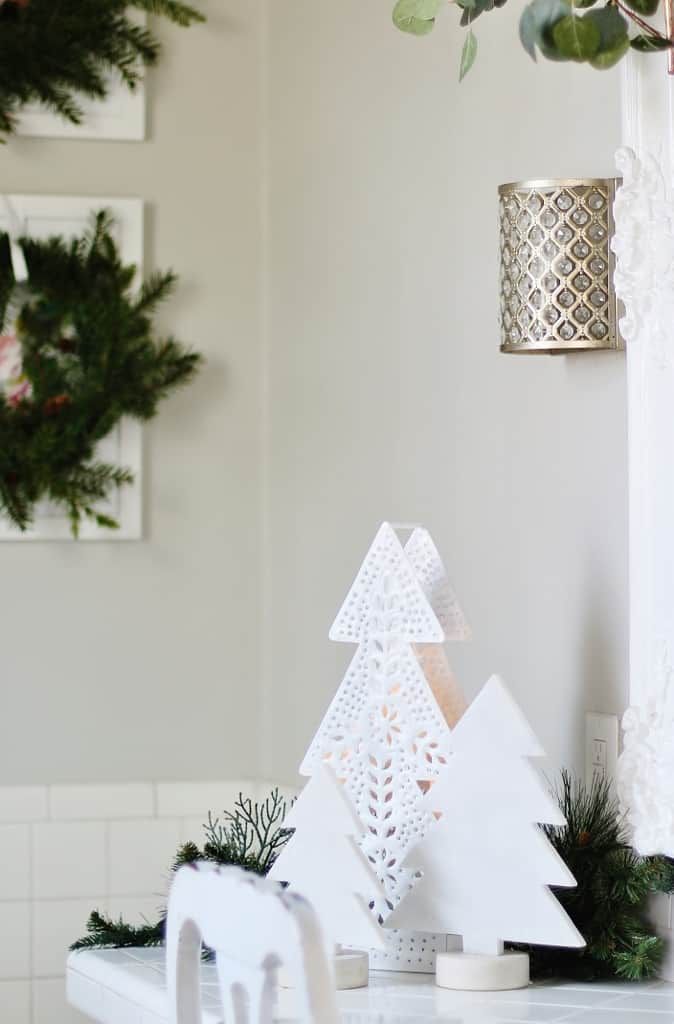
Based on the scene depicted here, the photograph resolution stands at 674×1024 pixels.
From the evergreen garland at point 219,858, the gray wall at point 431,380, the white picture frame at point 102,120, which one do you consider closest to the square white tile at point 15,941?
the gray wall at point 431,380

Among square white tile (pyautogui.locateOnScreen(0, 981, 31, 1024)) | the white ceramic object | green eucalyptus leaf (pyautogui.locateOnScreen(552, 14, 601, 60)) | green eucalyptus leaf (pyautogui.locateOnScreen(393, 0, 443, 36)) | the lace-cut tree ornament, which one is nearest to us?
the white ceramic object

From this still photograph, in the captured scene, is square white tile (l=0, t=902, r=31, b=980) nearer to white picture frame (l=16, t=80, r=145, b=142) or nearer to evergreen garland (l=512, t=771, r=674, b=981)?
evergreen garland (l=512, t=771, r=674, b=981)

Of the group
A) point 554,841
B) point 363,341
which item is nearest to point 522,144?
point 363,341

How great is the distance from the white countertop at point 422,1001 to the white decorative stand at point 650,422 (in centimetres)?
15

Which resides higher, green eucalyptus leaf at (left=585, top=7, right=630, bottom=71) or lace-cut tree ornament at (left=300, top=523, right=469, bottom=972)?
green eucalyptus leaf at (left=585, top=7, right=630, bottom=71)

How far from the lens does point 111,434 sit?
8.43ft

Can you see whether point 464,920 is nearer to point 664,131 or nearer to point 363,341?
point 664,131

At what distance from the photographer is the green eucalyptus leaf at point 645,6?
131 centimetres

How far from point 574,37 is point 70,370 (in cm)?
145

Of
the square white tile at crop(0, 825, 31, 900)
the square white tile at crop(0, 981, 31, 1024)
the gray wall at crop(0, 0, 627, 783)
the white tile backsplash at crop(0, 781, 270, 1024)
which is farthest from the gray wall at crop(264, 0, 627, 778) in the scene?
the square white tile at crop(0, 981, 31, 1024)

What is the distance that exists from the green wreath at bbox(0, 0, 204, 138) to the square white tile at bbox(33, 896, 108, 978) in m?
1.31

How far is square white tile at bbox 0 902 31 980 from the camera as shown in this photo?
2494 millimetres

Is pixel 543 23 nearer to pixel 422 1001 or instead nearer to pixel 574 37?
pixel 574 37

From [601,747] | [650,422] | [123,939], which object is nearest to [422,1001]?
[601,747]
